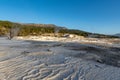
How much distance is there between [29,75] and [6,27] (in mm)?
84517

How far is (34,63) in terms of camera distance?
9.61 meters

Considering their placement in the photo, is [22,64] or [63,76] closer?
[63,76]

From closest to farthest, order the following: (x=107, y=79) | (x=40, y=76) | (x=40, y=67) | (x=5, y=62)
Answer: (x=40, y=76)
(x=107, y=79)
(x=40, y=67)
(x=5, y=62)

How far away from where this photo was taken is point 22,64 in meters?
9.30

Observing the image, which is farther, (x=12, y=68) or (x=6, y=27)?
(x=6, y=27)

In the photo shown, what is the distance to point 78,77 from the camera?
781 centimetres

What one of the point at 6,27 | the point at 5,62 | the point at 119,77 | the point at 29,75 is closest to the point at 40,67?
the point at 29,75

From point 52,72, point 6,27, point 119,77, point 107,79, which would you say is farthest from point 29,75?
point 6,27

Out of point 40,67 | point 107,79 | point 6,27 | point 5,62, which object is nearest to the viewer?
point 107,79

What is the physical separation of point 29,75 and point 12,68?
1.36m

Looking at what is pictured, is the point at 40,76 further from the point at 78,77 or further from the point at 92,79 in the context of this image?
the point at 92,79

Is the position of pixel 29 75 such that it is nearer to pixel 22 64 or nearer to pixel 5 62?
pixel 22 64

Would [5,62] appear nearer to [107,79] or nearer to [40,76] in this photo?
[40,76]

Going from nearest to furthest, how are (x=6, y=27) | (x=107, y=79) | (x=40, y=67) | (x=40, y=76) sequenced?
(x=40, y=76) → (x=107, y=79) → (x=40, y=67) → (x=6, y=27)
